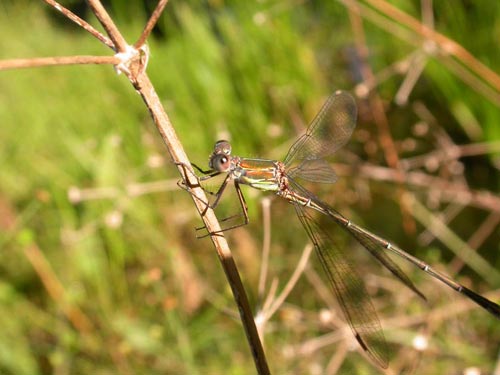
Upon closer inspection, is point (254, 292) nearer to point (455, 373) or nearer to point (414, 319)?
point (414, 319)

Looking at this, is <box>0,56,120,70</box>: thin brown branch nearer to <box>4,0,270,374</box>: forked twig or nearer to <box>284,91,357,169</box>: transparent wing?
<box>4,0,270,374</box>: forked twig

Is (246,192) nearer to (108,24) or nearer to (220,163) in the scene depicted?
(220,163)

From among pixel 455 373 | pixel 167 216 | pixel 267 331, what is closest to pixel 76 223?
pixel 167 216

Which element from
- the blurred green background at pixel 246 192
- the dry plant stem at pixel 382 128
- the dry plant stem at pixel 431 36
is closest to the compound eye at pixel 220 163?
the blurred green background at pixel 246 192

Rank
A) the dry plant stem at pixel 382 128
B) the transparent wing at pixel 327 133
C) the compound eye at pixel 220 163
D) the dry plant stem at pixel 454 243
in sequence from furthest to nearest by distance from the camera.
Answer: the dry plant stem at pixel 382 128 → the dry plant stem at pixel 454 243 → the transparent wing at pixel 327 133 → the compound eye at pixel 220 163

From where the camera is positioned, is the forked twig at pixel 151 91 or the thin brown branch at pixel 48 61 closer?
the thin brown branch at pixel 48 61

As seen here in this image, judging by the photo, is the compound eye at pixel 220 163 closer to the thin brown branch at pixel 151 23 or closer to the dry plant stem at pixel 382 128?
the thin brown branch at pixel 151 23
